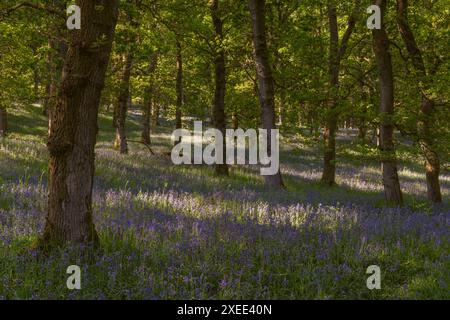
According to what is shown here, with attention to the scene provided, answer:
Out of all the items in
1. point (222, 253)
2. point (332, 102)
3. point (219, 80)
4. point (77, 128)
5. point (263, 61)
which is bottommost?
point (222, 253)

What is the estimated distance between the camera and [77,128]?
15.3 ft

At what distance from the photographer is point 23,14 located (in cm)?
883

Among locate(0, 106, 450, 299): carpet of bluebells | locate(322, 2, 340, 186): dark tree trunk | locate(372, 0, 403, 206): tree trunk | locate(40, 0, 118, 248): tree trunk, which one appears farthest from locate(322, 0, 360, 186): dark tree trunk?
locate(40, 0, 118, 248): tree trunk

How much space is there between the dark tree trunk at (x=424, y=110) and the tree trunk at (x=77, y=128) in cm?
753

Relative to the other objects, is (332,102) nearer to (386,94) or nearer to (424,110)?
(424,110)

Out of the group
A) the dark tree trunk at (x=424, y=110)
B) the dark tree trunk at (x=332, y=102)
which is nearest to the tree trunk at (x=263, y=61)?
the dark tree trunk at (x=332, y=102)

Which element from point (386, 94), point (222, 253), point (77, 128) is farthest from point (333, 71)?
point (77, 128)

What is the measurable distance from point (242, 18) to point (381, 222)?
10.2m

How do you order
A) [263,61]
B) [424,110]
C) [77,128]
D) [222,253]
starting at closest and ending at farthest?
[77,128]
[222,253]
[424,110]
[263,61]

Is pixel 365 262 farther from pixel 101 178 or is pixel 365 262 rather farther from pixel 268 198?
pixel 101 178

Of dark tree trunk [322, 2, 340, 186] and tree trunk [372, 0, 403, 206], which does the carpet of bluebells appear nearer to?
tree trunk [372, 0, 403, 206]

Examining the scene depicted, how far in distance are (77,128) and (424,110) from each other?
9944 millimetres

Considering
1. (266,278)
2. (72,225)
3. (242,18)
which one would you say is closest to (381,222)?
(266,278)

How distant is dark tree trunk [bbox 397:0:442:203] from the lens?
9.81m
